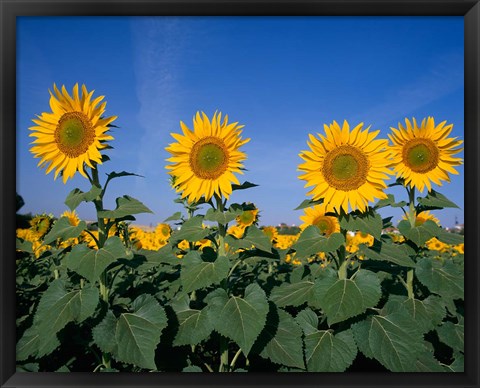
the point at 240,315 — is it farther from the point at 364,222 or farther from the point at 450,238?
the point at 450,238

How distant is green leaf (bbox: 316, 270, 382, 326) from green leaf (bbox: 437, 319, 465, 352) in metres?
0.79

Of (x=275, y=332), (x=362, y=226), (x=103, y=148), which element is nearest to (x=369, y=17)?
(x=362, y=226)

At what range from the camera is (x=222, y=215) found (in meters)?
2.35

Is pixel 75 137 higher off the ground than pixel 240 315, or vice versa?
pixel 75 137

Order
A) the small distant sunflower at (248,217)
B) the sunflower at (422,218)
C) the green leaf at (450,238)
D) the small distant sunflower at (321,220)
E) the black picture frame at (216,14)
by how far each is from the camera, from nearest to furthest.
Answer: the black picture frame at (216,14), the green leaf at (450,238), the sunflower at (422,218), the small distant sunflower at (321,220), the small distant sunflower at (248,217)

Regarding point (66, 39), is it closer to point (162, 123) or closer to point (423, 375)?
point (162, 123)

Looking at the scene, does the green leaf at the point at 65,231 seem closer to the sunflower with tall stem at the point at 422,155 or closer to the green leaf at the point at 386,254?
the green leaf at the point at 386,254

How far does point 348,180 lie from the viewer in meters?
2.38

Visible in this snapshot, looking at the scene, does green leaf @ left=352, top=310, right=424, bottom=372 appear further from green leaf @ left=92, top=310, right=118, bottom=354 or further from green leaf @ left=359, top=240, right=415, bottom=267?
green leaf @ left=92, top=310, right=118, bottom=354

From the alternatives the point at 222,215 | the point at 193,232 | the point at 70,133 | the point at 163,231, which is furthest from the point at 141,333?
the point at 163,231

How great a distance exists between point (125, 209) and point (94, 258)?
321mm

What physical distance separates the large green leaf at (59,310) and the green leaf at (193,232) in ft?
1.87

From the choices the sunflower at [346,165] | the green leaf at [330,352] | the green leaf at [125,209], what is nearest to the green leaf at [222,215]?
the green leaf at [125,209]

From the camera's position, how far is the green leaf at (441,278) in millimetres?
2553
